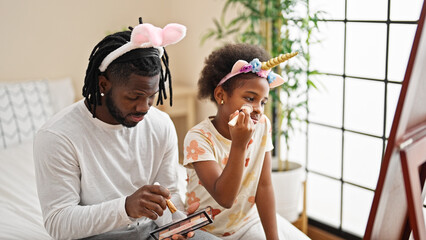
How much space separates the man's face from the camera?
4.75 ft

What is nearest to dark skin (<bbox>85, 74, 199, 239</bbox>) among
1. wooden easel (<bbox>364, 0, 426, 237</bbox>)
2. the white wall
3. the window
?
wooden easel (<bbox>364, 0, 426, 237</bbox>)

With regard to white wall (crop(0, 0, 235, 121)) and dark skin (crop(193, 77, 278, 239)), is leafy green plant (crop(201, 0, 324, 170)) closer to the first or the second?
white wall (crop(0, 0, 235, 121))

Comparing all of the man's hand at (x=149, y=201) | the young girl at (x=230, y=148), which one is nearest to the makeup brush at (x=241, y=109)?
the young girl at (x=230, y=148)

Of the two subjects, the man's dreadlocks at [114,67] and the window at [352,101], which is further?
the window at [352,101]

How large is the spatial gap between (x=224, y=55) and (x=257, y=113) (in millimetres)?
272

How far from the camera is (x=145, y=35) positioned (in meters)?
1.43

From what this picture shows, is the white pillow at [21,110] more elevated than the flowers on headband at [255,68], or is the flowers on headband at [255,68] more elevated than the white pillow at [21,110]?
the flowers on headband at [255,68]

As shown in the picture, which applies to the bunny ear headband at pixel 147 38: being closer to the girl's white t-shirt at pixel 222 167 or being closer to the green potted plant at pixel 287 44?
the girl's white t-shirt at pixel 222 167

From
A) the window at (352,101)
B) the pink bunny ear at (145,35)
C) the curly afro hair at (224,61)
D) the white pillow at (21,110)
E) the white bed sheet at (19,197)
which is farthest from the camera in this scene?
the white pillow at (21,110)

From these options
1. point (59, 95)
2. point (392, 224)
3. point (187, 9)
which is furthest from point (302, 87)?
point (392, 224)

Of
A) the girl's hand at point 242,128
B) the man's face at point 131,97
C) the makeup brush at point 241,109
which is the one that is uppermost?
the man's face at point 131,97

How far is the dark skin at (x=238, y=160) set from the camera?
142 centimetres

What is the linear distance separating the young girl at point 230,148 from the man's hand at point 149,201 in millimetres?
209

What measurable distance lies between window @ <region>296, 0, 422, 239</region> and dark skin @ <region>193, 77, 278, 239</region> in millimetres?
974
